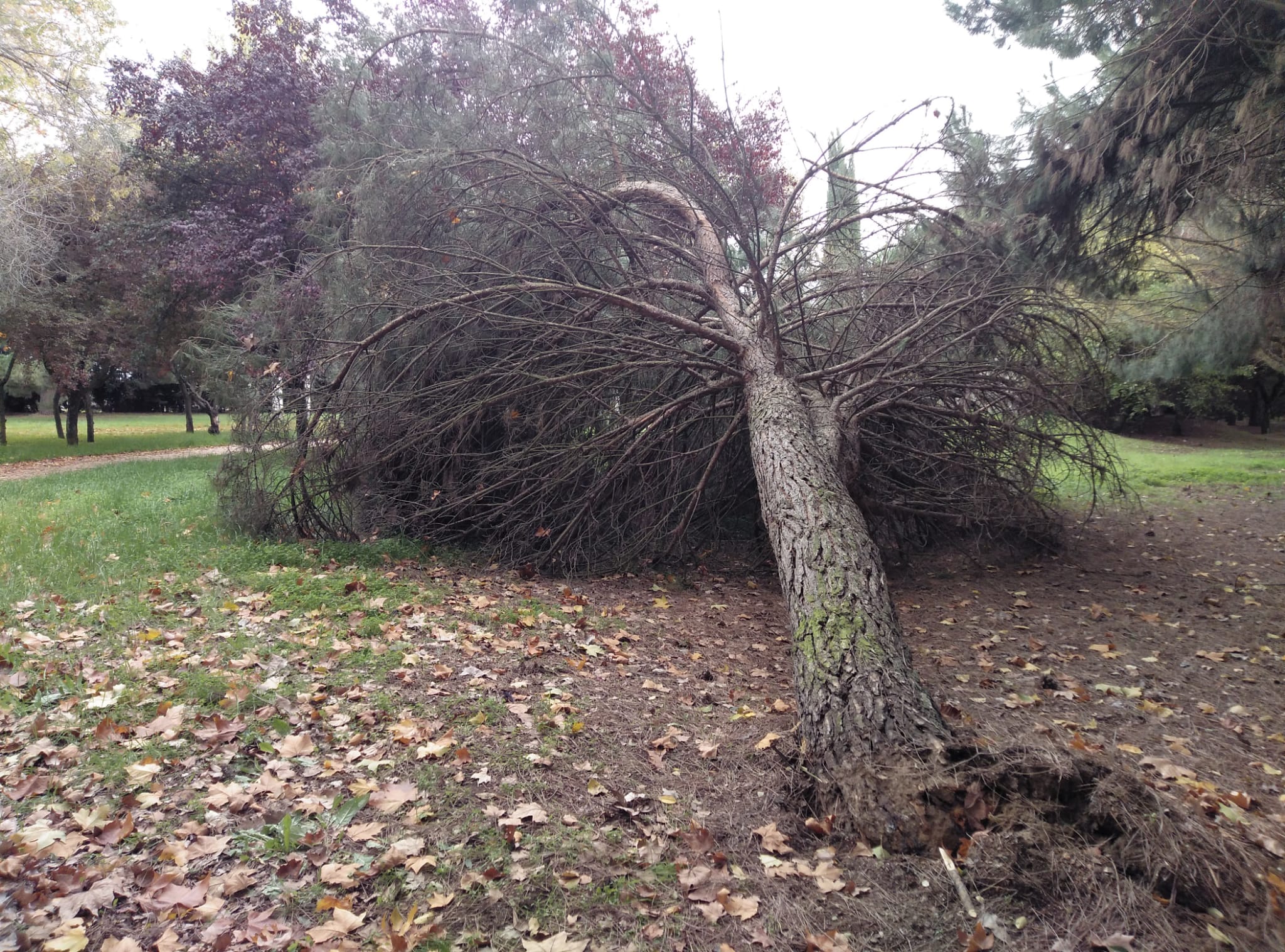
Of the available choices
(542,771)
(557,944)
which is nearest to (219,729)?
(542,771)

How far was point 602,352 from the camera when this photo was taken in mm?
6887

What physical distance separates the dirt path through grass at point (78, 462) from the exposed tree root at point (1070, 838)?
46.7 ft

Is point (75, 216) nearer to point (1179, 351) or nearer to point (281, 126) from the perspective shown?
point (281, 126)

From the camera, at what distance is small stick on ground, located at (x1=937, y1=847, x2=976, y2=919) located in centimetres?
230

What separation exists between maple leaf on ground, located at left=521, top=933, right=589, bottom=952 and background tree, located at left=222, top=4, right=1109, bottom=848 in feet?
13.8

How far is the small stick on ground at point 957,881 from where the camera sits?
2.30 m

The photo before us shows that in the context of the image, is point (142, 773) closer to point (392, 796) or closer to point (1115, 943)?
point (392, 796)

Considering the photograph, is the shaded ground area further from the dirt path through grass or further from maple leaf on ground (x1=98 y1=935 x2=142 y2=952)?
the dirt path through grass

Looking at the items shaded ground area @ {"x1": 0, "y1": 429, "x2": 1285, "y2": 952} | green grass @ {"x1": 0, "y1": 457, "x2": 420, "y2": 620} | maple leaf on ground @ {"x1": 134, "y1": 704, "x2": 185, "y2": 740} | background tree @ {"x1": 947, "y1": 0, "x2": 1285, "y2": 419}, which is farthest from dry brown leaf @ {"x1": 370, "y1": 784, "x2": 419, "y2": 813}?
background tree @ {"x1": 947, "y1": 0, "x2": 1285, "y2": 419}

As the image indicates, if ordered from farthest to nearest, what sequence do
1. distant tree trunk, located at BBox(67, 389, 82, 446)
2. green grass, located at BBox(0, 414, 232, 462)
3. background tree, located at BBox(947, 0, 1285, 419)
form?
distant tree trunk, located at BBox(67, 389, 82, 446), green grass, located at BBox(0, 414, 232, 462), background tree, located at BBox(947, 0, 1285, 419)

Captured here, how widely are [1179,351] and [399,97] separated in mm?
9899

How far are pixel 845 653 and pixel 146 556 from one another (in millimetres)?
5590

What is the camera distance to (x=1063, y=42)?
6.59 meters

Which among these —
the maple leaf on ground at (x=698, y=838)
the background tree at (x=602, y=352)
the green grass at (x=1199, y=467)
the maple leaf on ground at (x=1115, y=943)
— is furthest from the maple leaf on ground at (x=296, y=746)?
the green grass at (x=1199, y=467)
